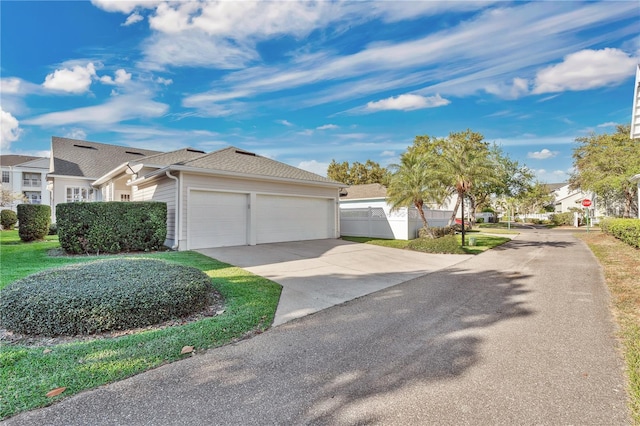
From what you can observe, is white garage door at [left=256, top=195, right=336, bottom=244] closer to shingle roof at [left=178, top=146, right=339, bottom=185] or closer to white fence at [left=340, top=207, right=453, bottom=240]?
shingle roof at [left=178, top=146, right=339, bottom=185]

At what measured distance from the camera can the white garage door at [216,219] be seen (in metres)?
10.6

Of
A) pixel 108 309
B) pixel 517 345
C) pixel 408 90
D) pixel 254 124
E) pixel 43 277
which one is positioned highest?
pixel 408 90

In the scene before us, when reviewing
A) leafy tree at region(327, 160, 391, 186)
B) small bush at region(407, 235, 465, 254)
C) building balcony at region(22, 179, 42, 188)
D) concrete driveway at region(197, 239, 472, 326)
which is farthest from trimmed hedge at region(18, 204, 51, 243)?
leafy tree at region(327, 160, 391, 186)

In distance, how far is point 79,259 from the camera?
814 centimetres

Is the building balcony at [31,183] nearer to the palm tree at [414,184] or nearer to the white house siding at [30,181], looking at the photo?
the white house siding at [30,181]

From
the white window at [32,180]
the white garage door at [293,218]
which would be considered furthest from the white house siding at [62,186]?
the white window at [32,180]

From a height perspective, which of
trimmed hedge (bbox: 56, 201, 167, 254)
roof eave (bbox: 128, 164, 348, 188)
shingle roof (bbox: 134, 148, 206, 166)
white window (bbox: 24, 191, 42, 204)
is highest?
shingle roof (bbox: 134, 148, 206, 166)

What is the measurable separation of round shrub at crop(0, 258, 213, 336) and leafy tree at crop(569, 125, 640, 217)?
2600 cm

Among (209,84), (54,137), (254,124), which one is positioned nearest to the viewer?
(209,84)

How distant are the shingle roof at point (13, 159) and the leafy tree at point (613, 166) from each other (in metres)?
53.7

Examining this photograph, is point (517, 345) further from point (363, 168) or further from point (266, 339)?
point (363, 168)

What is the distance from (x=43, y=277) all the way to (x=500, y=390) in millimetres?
5600

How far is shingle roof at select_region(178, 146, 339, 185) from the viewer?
11.4 meters

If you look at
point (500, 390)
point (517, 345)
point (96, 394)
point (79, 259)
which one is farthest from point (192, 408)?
point (79, 259)
